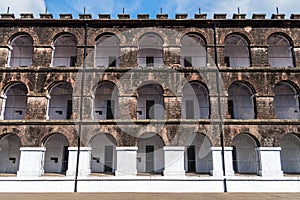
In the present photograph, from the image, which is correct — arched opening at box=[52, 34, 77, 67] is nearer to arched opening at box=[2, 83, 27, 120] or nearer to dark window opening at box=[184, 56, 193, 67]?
arched opening at box=[2, 83, 27, 120]

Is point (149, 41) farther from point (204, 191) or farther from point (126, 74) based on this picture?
point (204, 191)

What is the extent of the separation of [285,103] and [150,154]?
36.3ft

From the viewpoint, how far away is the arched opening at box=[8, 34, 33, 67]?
20236mm

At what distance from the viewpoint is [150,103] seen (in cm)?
1986

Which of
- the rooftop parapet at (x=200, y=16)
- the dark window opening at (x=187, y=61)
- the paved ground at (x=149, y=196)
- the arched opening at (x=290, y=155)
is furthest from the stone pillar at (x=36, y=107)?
the arched opening at (x=290, y=155)

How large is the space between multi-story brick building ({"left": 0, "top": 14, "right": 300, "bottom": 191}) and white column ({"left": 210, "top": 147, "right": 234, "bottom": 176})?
65 millimetres

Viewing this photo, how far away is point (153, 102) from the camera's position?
1989 centimetres

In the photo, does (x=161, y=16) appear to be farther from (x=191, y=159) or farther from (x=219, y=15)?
(x=191, y=159)

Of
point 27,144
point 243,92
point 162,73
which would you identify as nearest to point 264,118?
point 243,92

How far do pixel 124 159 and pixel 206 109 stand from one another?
7.33 m

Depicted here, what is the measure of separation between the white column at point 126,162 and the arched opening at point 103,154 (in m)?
2.42

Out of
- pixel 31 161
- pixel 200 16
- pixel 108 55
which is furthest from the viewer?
pixel 108 55

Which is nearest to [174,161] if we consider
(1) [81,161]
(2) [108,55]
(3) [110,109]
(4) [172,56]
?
(1) [81,161]

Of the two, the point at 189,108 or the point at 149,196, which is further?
the point at 189,108
